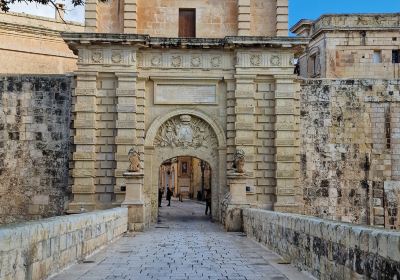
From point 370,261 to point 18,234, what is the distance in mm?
3246

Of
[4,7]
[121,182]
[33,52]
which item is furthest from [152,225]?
[33,52]

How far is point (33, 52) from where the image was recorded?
26203mm

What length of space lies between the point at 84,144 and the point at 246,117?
5101 millimetres

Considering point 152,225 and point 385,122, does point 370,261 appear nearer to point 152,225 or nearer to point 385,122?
point 152,225

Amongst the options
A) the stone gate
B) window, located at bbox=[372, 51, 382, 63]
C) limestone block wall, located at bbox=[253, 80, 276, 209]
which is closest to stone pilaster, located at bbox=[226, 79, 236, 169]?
the stone gate

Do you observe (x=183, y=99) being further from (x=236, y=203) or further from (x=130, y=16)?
(x=236, y=203)

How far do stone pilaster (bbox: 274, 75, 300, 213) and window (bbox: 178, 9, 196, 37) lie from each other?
3279mm

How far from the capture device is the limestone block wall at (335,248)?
445 centimetres

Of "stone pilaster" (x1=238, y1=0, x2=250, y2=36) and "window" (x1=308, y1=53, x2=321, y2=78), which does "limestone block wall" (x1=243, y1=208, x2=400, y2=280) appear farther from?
"window" (x1=308, y1=53, x2=321, y2=78)

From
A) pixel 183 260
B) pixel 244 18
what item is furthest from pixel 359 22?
pixel 183 260

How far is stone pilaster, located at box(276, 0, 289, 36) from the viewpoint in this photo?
1770cm

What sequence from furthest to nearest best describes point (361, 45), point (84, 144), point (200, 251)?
1. point (361, 45)
2. point (84, 144)
3. point (200, 251)

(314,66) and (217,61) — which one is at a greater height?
(314,66)

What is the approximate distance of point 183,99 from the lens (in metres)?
17.7
